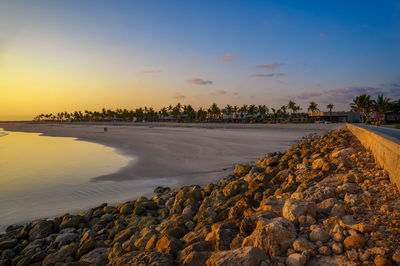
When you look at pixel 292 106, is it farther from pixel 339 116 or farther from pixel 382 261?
pixel 382 261

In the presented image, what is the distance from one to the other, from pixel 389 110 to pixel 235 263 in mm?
84007

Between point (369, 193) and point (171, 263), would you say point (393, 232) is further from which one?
point (171, 263)

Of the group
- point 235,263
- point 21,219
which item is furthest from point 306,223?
point 21,219

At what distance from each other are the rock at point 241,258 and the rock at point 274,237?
0.13 meters

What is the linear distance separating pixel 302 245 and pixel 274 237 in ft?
1.09

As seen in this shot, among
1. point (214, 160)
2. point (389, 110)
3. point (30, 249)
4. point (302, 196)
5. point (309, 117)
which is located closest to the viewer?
point (302, 196)

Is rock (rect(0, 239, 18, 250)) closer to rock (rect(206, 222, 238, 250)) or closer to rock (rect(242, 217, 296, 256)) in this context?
rock (rect(206, 222, 238, 250))

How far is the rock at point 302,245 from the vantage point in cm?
269

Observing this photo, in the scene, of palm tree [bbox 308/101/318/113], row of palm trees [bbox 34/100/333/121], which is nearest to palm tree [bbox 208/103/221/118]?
row of palm trees [bbox 34/100/333/121]

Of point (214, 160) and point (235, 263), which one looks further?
point (214, 160)

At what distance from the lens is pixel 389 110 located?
213ft

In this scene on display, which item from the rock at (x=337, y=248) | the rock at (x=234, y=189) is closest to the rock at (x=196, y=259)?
the rock at (x=337, y=248)

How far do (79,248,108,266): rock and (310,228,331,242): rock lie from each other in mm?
3586

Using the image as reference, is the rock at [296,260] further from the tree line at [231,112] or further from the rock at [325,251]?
the tree line at [231,112]
